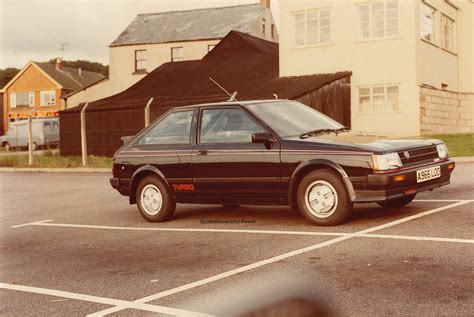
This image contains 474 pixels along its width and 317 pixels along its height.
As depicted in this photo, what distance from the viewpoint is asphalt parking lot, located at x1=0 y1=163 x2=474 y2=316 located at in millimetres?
5047

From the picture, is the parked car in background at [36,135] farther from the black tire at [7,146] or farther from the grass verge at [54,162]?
the grass verge at [54,162]

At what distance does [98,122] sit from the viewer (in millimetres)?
31000

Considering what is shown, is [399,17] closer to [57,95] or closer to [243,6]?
[243,6]

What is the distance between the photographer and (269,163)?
859cm

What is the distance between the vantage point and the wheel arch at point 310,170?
8.01m

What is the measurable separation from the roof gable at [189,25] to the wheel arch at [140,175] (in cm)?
4089

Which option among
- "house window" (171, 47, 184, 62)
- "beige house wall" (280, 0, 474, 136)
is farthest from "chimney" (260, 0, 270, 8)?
"beige house wall" (280, 0, 474, 136)

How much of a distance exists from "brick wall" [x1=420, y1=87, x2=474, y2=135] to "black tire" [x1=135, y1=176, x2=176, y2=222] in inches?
802

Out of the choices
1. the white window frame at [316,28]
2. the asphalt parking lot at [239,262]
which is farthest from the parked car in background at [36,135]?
the asphalt parking lot at [239,262]

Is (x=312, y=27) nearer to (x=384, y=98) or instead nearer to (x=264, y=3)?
(x=384, y=98)

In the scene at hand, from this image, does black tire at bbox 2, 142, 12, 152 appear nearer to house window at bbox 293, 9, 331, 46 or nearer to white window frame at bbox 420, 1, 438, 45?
house window at bbox 293, 9, 331, 46

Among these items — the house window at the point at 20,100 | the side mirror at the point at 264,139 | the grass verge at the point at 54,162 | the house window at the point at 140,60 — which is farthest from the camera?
the house window at the point at 20,100

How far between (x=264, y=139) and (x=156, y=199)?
2.06 m

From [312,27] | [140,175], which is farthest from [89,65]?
[140,175]
